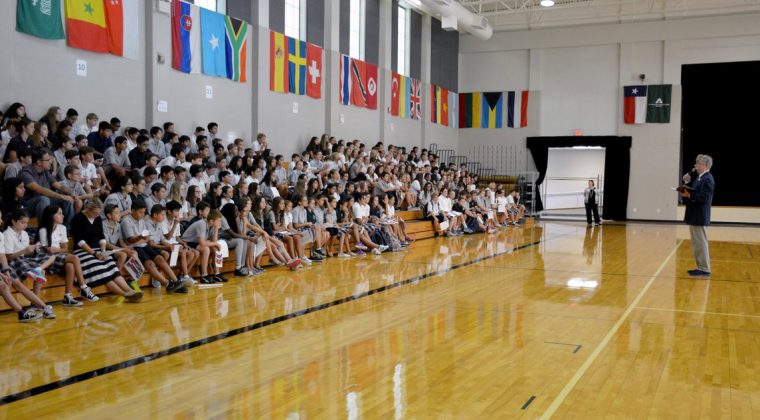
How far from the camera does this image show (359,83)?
18531 mm

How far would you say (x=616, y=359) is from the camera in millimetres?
5062

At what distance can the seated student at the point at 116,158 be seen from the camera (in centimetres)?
976

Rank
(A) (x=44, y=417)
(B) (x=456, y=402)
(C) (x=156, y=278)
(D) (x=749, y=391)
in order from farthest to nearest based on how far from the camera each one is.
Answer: (C) (x=156, y=278), (D) (x=749, y=391), (B) (x=456, y=402), (A) (x=44, y=417)

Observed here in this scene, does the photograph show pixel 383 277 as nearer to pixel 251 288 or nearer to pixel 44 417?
pixel 251 288

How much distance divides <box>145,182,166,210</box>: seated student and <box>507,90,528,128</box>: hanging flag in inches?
709

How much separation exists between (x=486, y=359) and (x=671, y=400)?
4.48ft

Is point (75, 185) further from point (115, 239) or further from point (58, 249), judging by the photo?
point (58, 249)

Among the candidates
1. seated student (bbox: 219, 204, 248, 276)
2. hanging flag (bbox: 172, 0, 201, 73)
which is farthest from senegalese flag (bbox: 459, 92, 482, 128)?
seated student (bbox: 219, 204, 248, 276)

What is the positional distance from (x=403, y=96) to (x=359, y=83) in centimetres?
293

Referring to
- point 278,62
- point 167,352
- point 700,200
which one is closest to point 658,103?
point 278,62

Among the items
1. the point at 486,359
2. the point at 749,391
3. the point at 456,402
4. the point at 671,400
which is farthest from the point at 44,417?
the point at 749,391

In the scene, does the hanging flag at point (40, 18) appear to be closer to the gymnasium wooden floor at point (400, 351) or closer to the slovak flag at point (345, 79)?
the gymnasium wooden floor at point (400, 351)

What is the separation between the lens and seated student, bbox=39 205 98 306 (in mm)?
6902

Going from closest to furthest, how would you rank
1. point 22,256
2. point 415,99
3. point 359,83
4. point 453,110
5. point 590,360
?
point 590,360
point 22,256
point 359,83
point 415,99
point 453,110
